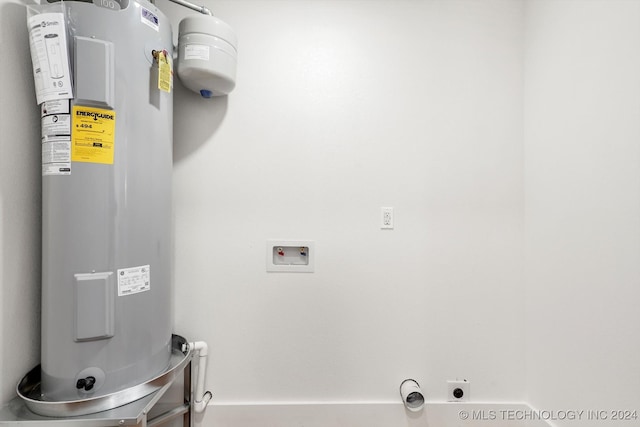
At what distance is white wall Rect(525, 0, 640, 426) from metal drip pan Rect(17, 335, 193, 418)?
1.54m

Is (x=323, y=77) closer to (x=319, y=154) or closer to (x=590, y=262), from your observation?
(x=319, y=154)

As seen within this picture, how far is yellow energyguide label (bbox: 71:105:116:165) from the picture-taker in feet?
2.54

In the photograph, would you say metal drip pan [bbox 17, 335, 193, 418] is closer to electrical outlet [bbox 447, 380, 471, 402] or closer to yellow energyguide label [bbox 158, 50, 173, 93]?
yellow energyguide label [bbox 158, 50, 173, 93]

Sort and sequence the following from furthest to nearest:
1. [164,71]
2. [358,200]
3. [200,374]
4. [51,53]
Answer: [358,200], [200,374], [164,71], [51,53]

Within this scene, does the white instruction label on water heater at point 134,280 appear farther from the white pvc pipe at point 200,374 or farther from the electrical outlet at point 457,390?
the electrical outlet at point 457,390

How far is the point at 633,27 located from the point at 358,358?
1.61 meters

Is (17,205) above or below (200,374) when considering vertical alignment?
above

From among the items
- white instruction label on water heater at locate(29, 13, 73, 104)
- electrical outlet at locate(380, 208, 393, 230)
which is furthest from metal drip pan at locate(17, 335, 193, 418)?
electrical outlet at locate(380, 208, 393, 230)

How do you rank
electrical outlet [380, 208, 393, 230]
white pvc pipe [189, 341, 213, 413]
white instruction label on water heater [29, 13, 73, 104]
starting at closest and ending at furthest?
white instruction label on water heater [29, 13, 73, 104]
white pvc pipe [189, 341, 213, 413]
electrical outlet [380, 208, 393, 230]

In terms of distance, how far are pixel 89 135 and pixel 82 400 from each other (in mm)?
777

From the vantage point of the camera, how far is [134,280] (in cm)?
84

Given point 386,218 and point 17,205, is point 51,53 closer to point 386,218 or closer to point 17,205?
point 17,205

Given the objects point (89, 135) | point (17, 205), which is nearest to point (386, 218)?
point (89, 135)

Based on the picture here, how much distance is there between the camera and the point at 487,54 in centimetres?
129
